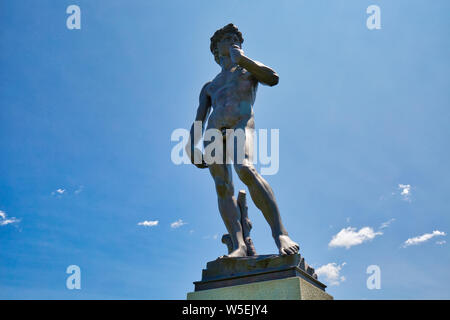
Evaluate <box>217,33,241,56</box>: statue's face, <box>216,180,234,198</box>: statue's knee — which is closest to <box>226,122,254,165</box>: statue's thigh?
<box>216,180,234,198</box>: statue's knee

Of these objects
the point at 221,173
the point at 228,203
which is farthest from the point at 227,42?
the point at 228,203

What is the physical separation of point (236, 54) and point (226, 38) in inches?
30.4

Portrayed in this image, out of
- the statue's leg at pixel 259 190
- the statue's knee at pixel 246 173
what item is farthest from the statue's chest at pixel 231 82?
the statue's knee at pixel 246 173

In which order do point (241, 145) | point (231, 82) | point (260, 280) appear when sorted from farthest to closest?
point (231, 82)
point (241, 145)
point (260, 280)

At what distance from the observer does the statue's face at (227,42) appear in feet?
23.6

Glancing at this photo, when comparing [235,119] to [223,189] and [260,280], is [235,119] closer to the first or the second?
[223,189]

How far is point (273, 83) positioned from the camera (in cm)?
654

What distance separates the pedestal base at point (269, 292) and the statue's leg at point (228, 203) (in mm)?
817

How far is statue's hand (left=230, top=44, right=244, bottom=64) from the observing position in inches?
258

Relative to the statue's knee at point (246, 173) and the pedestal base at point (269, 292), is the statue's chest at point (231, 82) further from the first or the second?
the pedestal base at point (269, 292)

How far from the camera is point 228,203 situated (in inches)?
247
